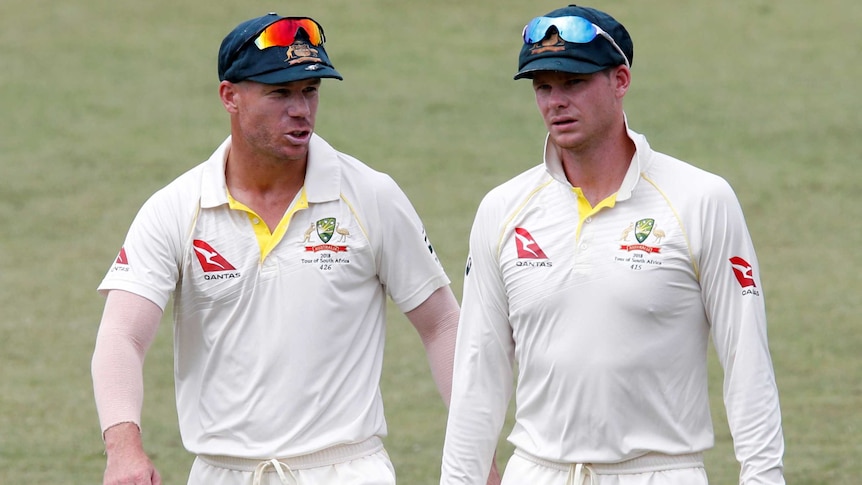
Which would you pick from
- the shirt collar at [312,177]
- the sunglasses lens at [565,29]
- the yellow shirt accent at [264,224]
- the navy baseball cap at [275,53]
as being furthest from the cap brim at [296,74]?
the sunglasses lens at [565,29]

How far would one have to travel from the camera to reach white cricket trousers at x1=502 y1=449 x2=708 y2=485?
4613 mm

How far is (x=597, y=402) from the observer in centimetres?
460

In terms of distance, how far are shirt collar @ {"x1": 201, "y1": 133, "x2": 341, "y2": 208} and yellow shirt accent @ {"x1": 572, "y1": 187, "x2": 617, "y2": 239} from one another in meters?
0.93

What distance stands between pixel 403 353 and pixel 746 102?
24.8 ft

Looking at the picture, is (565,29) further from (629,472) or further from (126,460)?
(126,460)

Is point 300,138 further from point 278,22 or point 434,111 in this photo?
point 434,111

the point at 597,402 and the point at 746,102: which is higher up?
the point at 746,102

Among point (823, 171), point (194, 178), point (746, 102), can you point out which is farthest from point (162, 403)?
point (746, 102)

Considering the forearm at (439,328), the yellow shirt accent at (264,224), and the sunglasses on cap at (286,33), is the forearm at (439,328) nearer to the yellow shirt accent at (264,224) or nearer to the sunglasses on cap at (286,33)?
the yellow shirt accent at (264,224)

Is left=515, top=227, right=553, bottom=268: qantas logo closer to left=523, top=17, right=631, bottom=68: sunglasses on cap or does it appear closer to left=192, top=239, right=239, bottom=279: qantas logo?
left=523, top=17, right=631, bottom=68: sunglasses on cap

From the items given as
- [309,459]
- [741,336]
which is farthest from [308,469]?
[741,336]

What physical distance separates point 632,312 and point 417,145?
41.1 feet

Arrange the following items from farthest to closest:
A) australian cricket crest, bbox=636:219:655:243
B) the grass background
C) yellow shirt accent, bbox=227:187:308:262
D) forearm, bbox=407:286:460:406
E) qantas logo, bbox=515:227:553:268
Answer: the grass background → forearm, bbox=407:286:460:406 → yellow shirt accent, bbox=227:187:308:262 → qantas logo, bbox=515:227:553:268 → australian cricket crest, bbox=636:219:655:243

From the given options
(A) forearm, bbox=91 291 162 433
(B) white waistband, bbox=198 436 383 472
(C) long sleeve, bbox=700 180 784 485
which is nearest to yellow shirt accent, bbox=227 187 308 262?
(A) forearm, bbox=91 291 162 433
